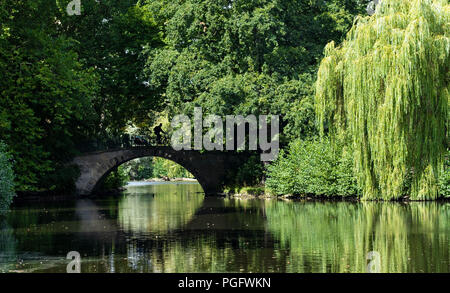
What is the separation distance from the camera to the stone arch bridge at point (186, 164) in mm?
44312

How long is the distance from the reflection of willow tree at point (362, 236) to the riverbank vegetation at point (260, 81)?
3.85ft

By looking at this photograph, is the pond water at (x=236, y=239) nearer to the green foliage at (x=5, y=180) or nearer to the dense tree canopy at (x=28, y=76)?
the green foliage at (x=5, y=180)

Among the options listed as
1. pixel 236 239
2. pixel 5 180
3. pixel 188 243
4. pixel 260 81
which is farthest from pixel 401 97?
pixel 260 81

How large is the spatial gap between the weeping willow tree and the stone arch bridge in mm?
23599

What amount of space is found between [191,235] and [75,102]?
46.3ft

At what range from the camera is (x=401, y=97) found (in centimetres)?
1872

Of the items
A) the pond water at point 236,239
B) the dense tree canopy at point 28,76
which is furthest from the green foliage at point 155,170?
the pond water at point 236,239

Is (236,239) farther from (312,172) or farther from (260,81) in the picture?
(260,81)

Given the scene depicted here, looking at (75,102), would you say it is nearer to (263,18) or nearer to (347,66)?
(263,18)

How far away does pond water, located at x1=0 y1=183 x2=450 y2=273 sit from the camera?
1487 centimetres
